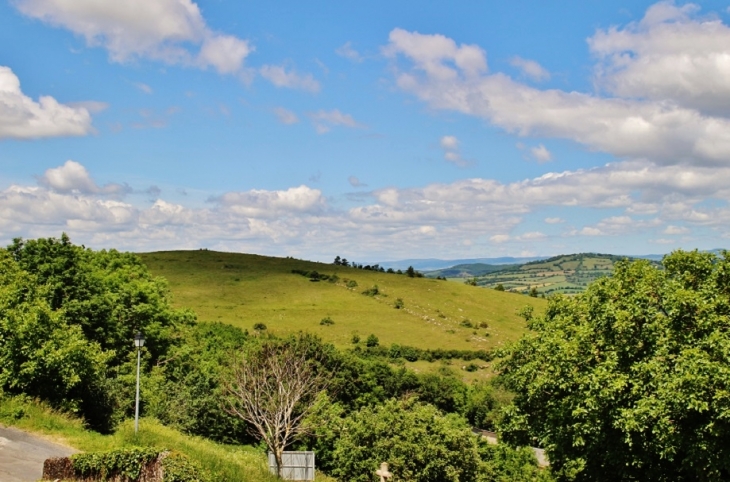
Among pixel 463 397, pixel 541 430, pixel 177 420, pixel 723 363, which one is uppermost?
pixel 723 363

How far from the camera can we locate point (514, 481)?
43094mm

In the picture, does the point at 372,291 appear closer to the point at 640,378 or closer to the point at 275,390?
the point at 275,390

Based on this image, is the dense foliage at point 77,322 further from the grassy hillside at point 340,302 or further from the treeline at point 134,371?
the grassy hillside at point 340,302

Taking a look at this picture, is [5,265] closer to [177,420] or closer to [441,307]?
[177,420]

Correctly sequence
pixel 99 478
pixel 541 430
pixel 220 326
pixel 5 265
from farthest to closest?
pixel 220 326
pixel 5 265
pixel 541 430
pixel 99 478

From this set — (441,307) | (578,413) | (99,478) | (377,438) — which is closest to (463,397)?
(377,438)

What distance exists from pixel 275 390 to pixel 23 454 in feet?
78.3

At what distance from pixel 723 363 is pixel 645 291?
12.3 ft

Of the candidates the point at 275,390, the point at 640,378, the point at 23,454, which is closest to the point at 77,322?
the point at 275,390

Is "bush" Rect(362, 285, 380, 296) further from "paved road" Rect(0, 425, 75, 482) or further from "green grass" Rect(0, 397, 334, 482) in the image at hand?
"paved road" Rect(0, 425, 75, 482)

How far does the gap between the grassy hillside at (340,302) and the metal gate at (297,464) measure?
58484mm

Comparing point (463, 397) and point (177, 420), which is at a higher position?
point (177, 420)

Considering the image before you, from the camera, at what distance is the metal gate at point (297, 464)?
1355 inches

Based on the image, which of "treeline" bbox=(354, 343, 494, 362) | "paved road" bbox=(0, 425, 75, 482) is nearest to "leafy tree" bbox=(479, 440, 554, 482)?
"paved road" bbox=(0, 425, 75, 482)
